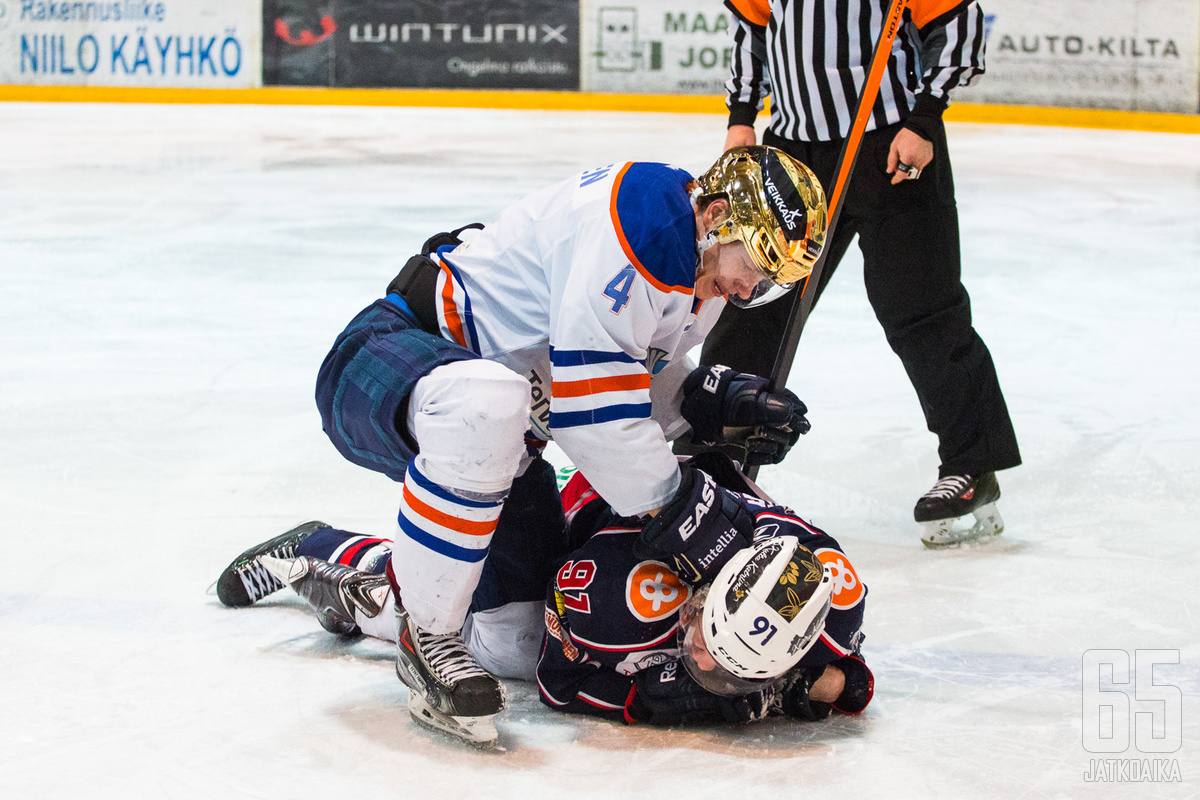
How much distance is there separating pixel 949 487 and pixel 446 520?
4.01ft

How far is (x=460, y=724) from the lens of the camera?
1.70 meters

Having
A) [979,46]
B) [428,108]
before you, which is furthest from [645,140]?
[979,46]

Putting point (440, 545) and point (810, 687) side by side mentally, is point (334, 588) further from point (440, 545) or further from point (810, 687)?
point (810, 687)

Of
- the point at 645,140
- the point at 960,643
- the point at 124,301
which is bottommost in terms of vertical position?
the point at 960,643

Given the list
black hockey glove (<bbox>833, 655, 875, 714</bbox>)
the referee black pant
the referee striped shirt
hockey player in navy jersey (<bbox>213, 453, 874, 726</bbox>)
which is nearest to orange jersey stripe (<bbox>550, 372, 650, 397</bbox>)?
hockey player in navy jersey (<bbox>213, 453, 874, 726</bbox>)

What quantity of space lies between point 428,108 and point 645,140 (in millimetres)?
2825

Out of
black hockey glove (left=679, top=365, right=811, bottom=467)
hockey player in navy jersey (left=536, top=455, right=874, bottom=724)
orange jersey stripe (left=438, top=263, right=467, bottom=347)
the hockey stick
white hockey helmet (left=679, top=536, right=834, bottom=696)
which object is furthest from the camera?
the hockey stick

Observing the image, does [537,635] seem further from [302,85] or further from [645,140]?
[302,85]

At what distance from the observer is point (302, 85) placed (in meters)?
10.7

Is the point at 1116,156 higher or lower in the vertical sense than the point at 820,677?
higher

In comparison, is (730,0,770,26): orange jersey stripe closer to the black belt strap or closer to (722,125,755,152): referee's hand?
(722,125,755,152): referee's hand

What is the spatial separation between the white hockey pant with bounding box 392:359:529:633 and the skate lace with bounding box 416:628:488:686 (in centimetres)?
4

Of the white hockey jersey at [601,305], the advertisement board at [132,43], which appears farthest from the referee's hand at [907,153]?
the advertisement board at [132,43]

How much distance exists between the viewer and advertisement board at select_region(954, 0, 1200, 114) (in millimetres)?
9523
